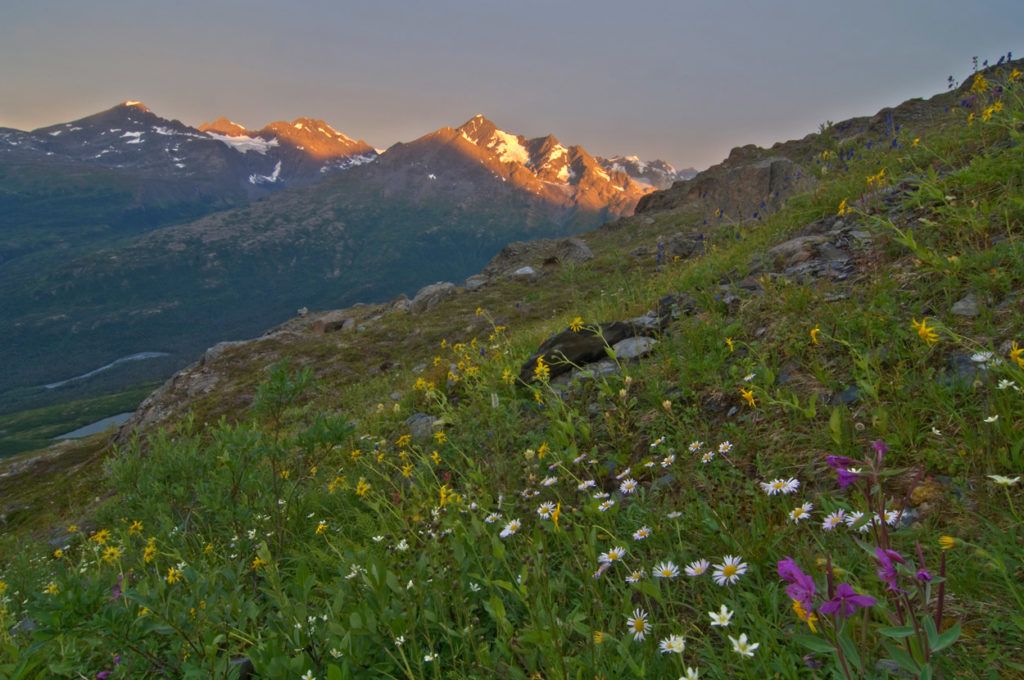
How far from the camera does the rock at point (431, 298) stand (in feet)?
97.7

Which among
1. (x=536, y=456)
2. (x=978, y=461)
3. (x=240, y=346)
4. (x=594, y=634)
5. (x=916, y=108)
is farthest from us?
(x=916, y=108)

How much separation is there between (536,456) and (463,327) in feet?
55.5

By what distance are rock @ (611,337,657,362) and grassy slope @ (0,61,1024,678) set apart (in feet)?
1.06

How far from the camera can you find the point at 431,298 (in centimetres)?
3052

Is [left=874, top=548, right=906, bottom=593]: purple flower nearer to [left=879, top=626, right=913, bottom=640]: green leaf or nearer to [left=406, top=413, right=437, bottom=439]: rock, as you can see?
[left=879, top=626, right=913, bottom=640]: green leaf

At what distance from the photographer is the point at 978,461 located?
251cm

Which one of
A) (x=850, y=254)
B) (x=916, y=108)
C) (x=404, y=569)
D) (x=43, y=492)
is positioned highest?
(x=916, y=108)

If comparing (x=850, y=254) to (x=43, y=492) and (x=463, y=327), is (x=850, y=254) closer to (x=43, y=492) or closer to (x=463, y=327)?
(x=463, y=327)

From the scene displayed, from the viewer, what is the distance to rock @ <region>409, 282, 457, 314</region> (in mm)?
29766

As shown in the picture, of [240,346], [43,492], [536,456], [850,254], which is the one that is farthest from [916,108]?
[43,492]

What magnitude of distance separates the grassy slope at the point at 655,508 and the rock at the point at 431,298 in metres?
23.2

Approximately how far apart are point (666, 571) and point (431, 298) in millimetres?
29003

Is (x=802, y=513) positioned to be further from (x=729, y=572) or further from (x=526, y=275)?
(x=526, y=275)

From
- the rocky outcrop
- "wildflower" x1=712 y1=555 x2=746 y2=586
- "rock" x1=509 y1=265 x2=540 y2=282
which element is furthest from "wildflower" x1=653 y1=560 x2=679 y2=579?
"rock" x1=509 y1=265 x2=540 y2=282
